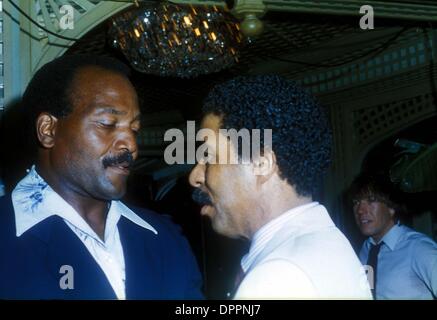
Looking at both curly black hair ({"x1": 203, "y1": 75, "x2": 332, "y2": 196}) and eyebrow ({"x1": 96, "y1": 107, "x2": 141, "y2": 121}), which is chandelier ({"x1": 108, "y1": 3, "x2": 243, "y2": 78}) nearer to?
eyebrow ({"x1": 96, "y1": 107, "x2": 141, "y2": 121})

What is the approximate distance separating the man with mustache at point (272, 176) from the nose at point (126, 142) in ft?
0.96

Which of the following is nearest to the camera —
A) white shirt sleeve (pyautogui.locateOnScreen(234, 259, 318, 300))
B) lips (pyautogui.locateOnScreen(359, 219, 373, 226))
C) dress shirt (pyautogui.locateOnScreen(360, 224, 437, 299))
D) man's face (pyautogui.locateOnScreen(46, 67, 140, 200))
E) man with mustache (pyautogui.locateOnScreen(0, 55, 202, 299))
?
white shirt sleeve (pyautogui.locateOnScreen(234, 259, 318, 300))

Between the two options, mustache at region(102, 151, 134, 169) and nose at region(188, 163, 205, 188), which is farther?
mustache at region(102, 151, 134, 169)

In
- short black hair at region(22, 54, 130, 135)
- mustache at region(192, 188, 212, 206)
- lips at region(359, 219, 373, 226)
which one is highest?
short black hair at region(22, 54, 130, 135)

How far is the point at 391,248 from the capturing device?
154 inches

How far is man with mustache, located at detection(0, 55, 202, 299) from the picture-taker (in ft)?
5.82

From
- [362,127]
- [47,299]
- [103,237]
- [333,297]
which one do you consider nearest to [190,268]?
[103,237]

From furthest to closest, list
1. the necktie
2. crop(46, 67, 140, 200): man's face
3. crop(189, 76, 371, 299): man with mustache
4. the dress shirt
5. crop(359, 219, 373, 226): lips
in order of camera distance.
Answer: crop(359, 219, 373, 226): lips → the necktie → the dress shirt → crop(46, 67, 140, 200): man's face → crop(189, 76, 371, 299): man with mustache

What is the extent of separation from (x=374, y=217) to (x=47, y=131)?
2.80m

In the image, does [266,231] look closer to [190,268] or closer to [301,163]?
[301,163]

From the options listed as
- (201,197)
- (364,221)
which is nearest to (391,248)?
(364,221)

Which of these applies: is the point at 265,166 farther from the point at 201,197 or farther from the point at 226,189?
the point at 201,197

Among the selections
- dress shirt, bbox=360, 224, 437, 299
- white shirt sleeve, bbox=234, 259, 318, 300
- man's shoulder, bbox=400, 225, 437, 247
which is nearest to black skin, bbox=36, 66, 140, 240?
white shirt sleeve, bbox=234, 259, 318, 300

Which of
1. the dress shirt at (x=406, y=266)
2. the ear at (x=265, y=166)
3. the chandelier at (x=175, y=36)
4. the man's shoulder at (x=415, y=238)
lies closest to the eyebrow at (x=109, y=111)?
the ear at (x=265, y=166)
